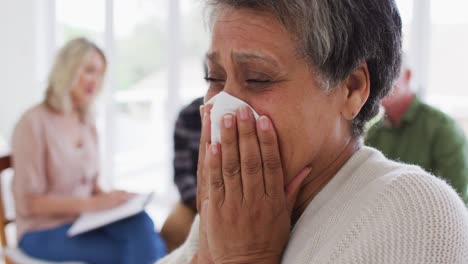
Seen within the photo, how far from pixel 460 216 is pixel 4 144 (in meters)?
4.08

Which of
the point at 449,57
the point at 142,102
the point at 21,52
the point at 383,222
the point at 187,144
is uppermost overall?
the point at 383,222

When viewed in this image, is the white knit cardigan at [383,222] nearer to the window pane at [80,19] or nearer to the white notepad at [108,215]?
the white notepad at [108,215]

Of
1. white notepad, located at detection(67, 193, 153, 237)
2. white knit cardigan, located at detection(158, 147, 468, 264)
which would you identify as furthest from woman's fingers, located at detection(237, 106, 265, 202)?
white notepad, located at detection(67, 193, 153, 237)

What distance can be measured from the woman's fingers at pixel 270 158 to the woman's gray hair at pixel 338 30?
0.40ft

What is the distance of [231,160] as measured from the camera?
0.78 metres

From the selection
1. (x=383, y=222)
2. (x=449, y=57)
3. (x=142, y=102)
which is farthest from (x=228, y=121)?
(x=142, y=102)

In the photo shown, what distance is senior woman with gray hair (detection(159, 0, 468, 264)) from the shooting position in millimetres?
741

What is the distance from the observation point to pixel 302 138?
80cm

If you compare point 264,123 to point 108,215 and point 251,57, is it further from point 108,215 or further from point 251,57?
point 108,215

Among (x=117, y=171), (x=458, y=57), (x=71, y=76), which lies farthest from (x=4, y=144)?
(x=458, y=57)

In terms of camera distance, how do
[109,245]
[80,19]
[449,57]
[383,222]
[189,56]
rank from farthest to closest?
[80,19]
[189,56]
[449,57]
[109,245]
[383,222]

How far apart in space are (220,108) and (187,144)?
4.32 feet

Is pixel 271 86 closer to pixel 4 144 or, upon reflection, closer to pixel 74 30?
pixel 4 144

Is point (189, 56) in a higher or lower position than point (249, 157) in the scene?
lower
